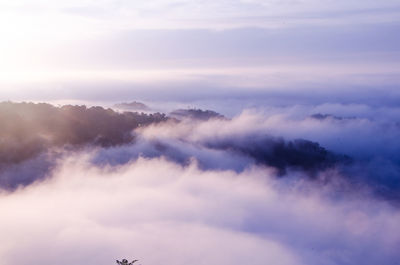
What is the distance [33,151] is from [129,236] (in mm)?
57868

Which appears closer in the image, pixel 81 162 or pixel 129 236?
pixel 129 236

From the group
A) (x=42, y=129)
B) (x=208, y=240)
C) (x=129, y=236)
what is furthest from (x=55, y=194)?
(x=208, y=240)

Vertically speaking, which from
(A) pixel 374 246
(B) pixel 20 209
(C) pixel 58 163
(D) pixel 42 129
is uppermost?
(D) pixel 42 129

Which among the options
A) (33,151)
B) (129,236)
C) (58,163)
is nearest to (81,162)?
(58,163)

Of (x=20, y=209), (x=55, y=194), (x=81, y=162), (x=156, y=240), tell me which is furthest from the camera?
(x=81, y=162)

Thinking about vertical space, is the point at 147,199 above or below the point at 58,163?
below

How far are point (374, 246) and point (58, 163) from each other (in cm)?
12954

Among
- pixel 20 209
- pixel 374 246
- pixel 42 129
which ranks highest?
pixel 42 129

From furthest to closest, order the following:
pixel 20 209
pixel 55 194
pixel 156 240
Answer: pixel 55 194 → pixel 20 209 → pixel 156 240

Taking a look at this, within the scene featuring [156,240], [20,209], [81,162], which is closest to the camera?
[156,240]

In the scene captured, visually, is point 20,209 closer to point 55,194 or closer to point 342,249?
point 55,194

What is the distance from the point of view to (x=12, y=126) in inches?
7333

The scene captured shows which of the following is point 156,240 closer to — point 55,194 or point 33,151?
point 55,194

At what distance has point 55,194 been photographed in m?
175
